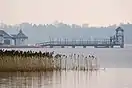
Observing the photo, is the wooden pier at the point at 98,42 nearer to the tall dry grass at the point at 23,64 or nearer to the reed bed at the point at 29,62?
the reed bed at the point at 29,62

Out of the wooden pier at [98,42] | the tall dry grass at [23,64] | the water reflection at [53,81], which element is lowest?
the water reflection at [53,81]

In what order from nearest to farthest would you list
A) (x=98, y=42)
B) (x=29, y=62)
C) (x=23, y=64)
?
(x=23, y=64)
(x=29, y=62)
(x=98, y=42)

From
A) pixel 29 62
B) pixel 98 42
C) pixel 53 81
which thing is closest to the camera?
pixel 53 81

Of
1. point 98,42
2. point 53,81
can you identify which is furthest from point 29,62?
point 98,42

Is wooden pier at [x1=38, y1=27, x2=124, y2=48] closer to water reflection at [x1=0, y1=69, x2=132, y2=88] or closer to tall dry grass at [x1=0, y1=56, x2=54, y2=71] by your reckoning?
tall dry grass at [x1=0, y1=56, x2=54, y2=71]

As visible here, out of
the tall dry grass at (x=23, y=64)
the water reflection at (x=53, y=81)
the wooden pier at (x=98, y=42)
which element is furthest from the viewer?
→ the wooden pier at (x=98, y=42)

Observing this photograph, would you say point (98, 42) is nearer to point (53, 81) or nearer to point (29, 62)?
point (29, 62)

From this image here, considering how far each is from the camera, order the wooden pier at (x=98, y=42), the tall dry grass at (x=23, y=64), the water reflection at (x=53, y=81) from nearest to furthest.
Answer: the water reflection at (x=53, y=81) < the tall dry grass at (x=23, y=64) < the wooden pier at (x=98, y=42)

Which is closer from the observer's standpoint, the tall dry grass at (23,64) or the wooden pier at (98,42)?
the tall dry grass at (23,64)

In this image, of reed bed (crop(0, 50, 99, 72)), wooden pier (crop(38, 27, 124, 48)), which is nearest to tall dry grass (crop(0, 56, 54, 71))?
reed bed (crop(0, 50, 99, 72))

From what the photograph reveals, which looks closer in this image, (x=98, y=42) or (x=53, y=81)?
(x=53, y=81)

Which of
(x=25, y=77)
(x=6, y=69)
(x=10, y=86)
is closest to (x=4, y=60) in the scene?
(x=6, y=69)

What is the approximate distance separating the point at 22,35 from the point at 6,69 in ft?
136

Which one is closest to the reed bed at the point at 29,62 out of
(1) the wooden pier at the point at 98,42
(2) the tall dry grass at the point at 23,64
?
(2) the tall dry grass at the point at 23,64
